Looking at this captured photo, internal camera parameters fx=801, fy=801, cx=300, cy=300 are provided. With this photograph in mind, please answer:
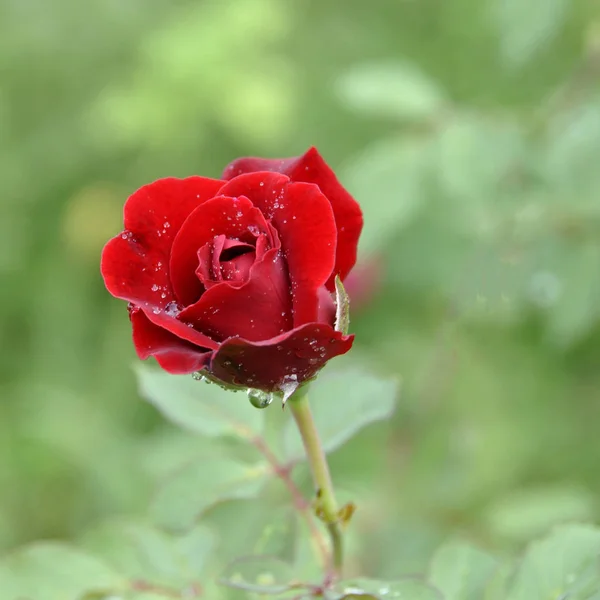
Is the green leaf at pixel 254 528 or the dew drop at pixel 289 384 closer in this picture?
the dew drop at pixel 289 384

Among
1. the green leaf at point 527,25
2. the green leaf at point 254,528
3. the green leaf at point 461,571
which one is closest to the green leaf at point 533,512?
the green leaf at point 254,528

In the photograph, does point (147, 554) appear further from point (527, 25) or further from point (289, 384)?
point (527, 25)

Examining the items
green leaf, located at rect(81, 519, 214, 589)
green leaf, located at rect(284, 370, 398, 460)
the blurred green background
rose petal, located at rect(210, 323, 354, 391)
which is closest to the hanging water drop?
rose petal, located at rect(210, 323, 354, 391)

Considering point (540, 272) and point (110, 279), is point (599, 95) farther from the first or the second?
Result: point (110, 279)

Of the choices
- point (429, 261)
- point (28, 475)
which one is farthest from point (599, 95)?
point (28, 475)

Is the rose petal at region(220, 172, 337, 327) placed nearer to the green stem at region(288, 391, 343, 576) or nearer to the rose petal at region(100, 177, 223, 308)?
the rose petal at region(100, 177, 223, 308)

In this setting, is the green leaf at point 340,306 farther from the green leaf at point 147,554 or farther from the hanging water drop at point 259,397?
the green leaf at point 147,554
